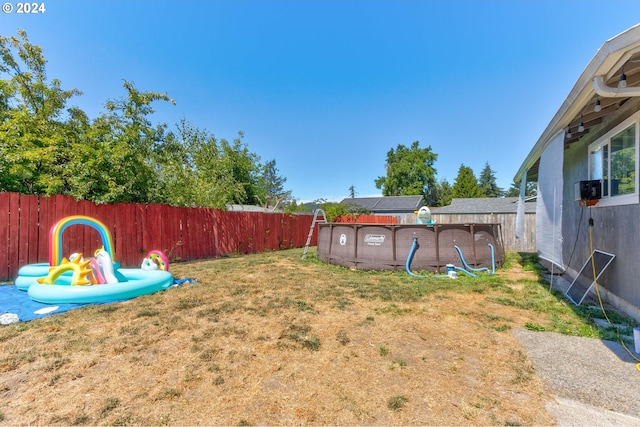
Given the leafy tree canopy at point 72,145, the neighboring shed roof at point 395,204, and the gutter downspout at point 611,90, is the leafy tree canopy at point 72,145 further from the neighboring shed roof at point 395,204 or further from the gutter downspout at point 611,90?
the neighboring shed roof at point 395,204

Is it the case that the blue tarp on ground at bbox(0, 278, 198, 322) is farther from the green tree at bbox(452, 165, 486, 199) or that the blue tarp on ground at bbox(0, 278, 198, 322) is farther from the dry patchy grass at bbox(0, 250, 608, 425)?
the green tree at bbox(452, 165, 486, 199)

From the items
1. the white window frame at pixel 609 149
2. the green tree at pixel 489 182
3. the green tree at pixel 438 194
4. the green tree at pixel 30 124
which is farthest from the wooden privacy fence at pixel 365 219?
the green tree at pixel 489 182

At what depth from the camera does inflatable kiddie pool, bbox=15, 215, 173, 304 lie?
4477 millimetres

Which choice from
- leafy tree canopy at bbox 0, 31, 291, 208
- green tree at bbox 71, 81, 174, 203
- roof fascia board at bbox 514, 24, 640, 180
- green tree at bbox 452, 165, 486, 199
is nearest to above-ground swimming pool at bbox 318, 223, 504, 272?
roof fascia board at bbox 514, 24, 640, 180

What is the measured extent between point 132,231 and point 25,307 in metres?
4.46

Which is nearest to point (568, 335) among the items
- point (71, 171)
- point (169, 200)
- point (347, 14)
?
point (347, 14)

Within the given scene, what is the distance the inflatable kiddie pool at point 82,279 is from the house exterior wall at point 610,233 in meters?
7.43

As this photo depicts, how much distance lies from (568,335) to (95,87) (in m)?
17.1

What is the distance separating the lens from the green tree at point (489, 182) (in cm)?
5712

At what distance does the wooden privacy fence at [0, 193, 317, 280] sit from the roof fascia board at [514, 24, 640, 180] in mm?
10298

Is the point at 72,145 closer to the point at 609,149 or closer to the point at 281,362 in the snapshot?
the point at 281,362

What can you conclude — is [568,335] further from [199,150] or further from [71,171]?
[199,150]

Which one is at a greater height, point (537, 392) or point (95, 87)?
point (95, 87)

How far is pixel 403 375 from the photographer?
7.77 ft
